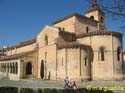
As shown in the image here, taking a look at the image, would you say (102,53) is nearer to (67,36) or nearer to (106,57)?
(106,57)

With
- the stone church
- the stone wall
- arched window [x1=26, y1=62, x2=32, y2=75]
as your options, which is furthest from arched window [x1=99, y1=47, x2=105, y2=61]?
arched window [x1=26, y1=62, x2=32, y2=75]

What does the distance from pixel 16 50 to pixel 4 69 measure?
26.2 feet

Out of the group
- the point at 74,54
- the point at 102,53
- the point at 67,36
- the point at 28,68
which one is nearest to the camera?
the point at 74,54

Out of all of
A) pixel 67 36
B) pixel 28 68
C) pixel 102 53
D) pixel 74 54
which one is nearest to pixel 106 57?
pixel 102 53

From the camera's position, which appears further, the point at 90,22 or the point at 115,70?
the point at 90,22

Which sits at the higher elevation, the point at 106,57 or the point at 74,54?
the point at 74,54

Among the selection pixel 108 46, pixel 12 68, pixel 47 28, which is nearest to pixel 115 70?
pixel 108 46

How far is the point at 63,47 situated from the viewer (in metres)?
37.0

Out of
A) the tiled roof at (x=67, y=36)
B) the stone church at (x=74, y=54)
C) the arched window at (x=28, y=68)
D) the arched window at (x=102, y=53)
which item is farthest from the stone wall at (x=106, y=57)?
the arched window at (x=28, y=68)

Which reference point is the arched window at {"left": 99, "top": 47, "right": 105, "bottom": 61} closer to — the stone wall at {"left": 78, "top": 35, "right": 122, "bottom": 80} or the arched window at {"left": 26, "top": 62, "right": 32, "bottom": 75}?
the stone wall at {"left": 78, "top": 35, "right": 122, "bottom": 80}

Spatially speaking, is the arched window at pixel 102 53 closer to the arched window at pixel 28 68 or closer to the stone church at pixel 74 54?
the stone church at pixel 74 54

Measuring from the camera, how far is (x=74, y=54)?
3578 cm

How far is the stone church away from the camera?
3569cm

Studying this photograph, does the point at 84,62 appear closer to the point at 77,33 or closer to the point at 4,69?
the point at 77,33
